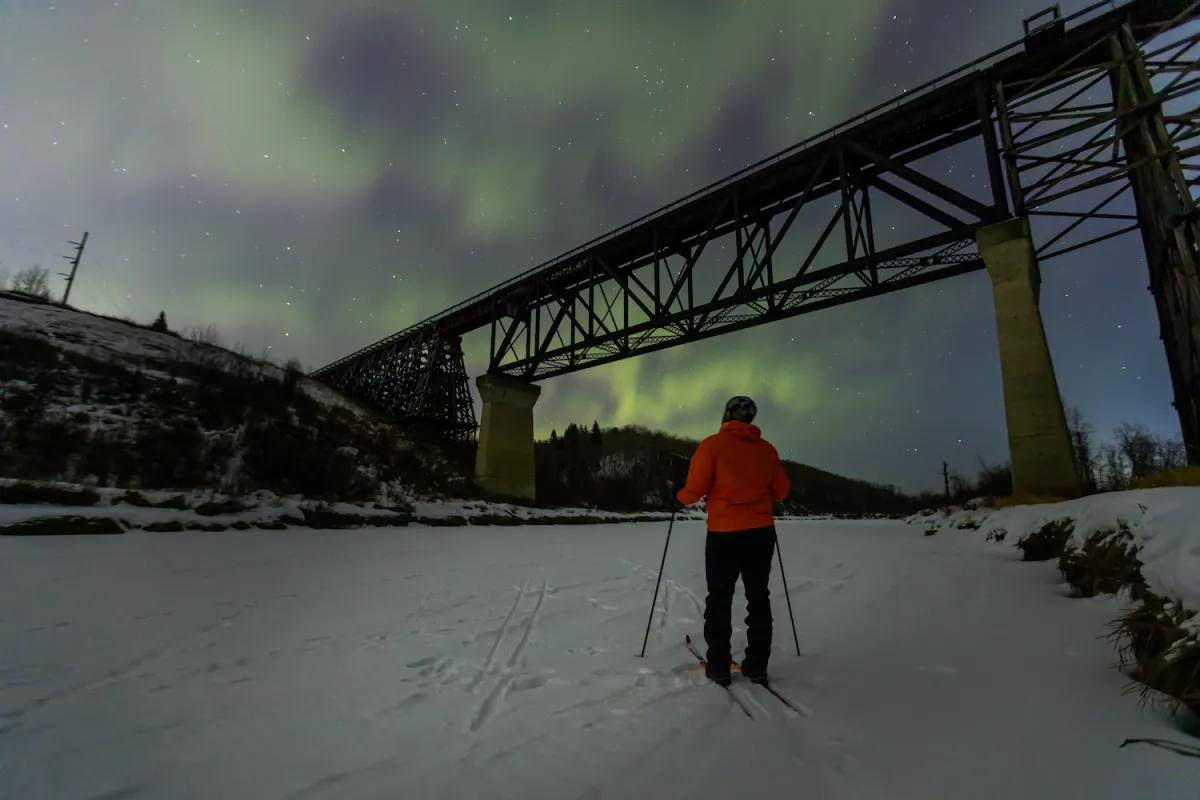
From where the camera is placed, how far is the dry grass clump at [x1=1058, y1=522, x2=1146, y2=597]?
140 inches

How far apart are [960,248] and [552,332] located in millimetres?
14550

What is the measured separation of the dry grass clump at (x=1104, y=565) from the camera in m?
3.57

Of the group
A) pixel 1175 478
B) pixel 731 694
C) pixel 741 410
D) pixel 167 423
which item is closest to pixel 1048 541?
pixel 1175 478

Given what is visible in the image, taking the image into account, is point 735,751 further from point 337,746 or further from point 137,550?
point 137,550

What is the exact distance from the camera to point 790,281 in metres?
14.1

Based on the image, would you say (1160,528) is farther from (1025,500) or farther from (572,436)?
(572,436)

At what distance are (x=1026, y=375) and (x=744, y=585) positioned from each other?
1029 cm

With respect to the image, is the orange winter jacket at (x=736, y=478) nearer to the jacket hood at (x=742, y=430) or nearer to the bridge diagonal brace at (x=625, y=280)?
the jacket hood at (x=742, y=430)

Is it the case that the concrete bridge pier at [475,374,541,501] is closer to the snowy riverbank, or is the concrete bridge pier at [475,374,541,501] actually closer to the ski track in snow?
the ski track in snow

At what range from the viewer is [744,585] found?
3.47 metres

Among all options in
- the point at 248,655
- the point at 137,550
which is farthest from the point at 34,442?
the point at 248,655

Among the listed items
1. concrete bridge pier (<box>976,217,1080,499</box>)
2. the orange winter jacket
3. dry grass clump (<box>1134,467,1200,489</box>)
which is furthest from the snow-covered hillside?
dry grass clump (<box>1134,467,1200,489</box>)

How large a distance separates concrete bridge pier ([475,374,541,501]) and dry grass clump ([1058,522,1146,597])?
64.8ft

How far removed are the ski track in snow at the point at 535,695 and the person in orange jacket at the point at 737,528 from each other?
0.86 ft
